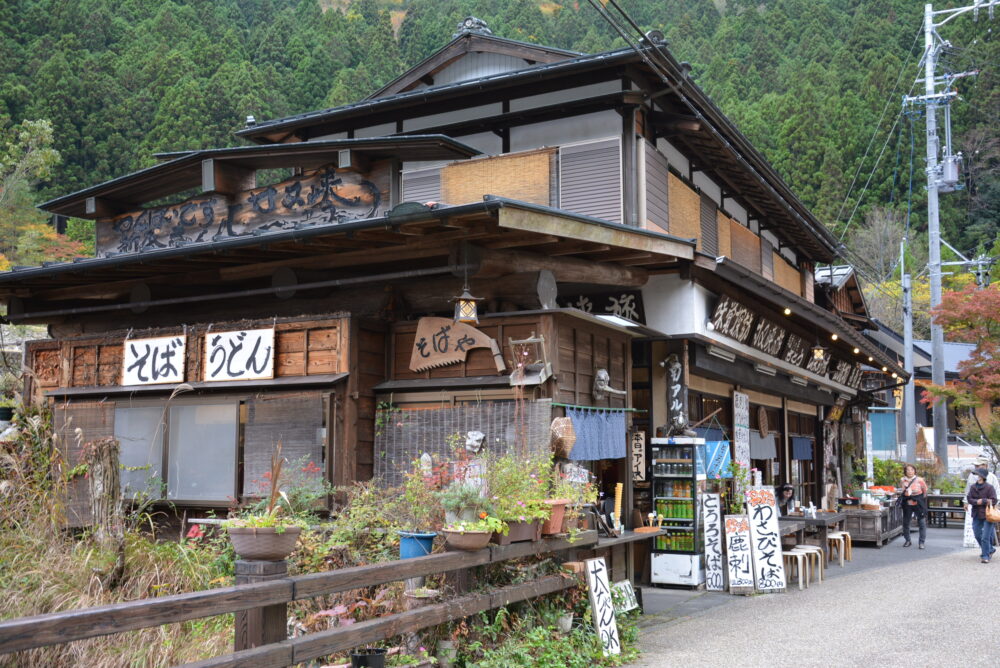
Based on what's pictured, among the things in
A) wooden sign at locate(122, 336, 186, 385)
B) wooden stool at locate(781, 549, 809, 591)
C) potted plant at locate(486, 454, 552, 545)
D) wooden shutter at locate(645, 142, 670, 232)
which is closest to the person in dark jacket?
wooden stool at locate(781, 549, 809, 591)

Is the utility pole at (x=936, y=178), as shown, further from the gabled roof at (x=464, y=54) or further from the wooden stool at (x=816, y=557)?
the gabled roof at (x=464, y=54)

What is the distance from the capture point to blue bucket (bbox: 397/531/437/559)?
23.6 feet

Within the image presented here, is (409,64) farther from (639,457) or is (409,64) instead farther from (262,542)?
(262,542)

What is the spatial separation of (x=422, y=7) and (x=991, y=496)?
66605mm

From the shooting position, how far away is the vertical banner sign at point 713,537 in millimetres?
12219

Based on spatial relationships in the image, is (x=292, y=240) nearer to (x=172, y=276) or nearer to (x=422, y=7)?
(x=172, y=276)

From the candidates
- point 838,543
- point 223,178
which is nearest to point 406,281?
point 223,178

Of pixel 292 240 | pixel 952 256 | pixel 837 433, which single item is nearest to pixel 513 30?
pixel 952 256

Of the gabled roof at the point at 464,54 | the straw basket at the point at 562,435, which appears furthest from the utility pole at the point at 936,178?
the straw basket at the point at 562,435

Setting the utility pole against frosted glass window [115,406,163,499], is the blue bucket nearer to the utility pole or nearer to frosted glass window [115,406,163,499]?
frosted glass window [115,406,163,499]

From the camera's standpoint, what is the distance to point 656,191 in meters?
12.8

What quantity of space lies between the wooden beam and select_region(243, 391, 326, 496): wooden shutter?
2847 millimetres

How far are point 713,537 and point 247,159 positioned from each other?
26.8ft

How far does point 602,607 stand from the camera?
8492 mm
